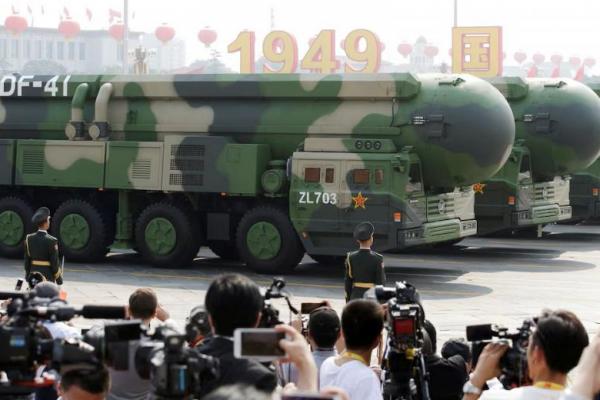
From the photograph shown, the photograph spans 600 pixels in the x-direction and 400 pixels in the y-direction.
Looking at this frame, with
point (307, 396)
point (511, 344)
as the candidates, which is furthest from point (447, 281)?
point (307, 396)

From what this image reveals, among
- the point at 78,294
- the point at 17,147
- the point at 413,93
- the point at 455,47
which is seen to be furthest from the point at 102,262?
the point at 455,47

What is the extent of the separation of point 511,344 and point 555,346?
1.69 ft

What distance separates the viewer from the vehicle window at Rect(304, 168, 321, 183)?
2042cm

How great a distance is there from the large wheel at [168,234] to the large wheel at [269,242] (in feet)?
2.94

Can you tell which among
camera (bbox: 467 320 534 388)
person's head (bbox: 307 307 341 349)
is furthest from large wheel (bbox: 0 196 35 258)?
camera (bbox: 467 320 534 388)

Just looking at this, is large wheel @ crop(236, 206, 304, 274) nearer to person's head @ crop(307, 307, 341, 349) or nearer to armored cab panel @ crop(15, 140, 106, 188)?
armored cab panel @ crop(15, 140, 106, 188)

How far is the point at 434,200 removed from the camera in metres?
21.0

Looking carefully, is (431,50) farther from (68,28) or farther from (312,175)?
(312,175)

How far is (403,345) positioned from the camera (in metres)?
7.44

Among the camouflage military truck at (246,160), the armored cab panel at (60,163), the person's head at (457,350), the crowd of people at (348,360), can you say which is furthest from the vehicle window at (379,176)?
the crowd of people at (348,360)

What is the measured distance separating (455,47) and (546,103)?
233ft

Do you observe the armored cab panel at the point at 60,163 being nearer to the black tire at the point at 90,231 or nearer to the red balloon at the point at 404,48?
the black tire at the point at 90,231

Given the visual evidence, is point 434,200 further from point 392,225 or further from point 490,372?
point 490,372

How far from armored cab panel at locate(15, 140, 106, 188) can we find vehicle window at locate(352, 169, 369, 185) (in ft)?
13.5
